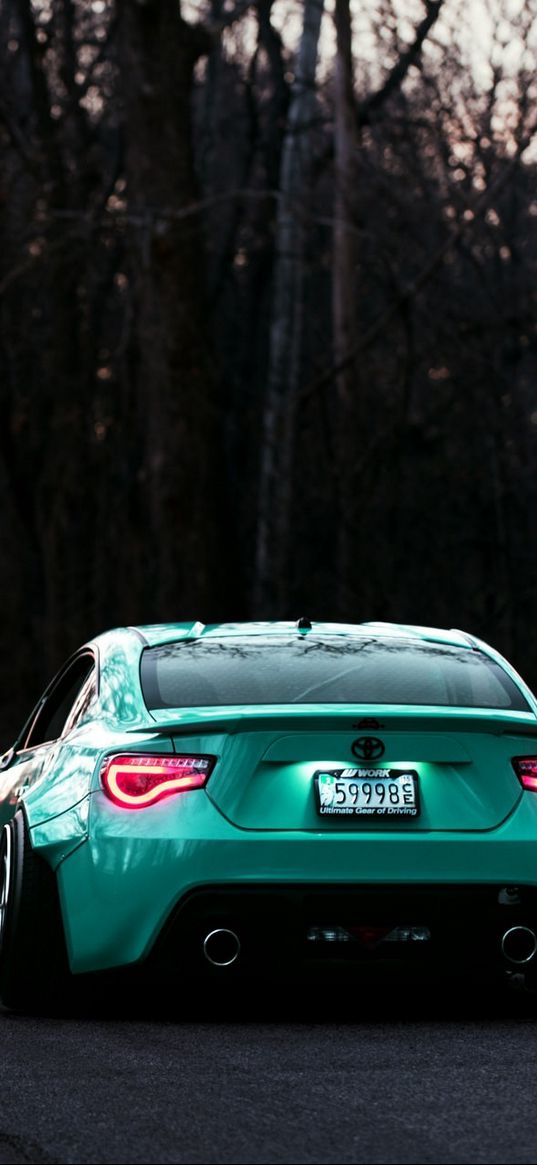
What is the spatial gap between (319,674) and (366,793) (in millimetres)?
661

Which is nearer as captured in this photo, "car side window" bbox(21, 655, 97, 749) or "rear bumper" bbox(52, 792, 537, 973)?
"rear bumper" bbox(52, 792, 537, 973)

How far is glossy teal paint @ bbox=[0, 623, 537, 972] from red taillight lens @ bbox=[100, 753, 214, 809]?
0.03 m

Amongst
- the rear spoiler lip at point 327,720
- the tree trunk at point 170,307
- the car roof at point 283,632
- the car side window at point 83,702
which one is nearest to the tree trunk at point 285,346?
the tree trunk at point 170,307

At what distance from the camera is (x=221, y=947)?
679 cm

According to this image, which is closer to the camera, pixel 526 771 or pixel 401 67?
pixel 526 771

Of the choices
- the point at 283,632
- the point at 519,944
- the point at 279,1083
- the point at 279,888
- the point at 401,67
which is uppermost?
the point at 401,67

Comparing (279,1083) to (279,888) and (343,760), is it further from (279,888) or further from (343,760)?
(343,760)

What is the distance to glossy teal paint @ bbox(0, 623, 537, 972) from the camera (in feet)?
22.1

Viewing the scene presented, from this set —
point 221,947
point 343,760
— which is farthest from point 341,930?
point 343,760

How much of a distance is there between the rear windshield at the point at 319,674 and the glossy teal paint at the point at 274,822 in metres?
0.17

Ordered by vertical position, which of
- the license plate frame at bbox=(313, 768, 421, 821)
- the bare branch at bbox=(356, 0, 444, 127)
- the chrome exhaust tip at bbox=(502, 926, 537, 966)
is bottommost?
the chrome exhaust tip at bbox=(502, 926, 537, 966)

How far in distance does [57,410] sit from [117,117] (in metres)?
5.00

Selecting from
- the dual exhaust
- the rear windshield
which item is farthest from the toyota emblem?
the dual exhaust

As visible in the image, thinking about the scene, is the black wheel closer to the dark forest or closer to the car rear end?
the car rear end
